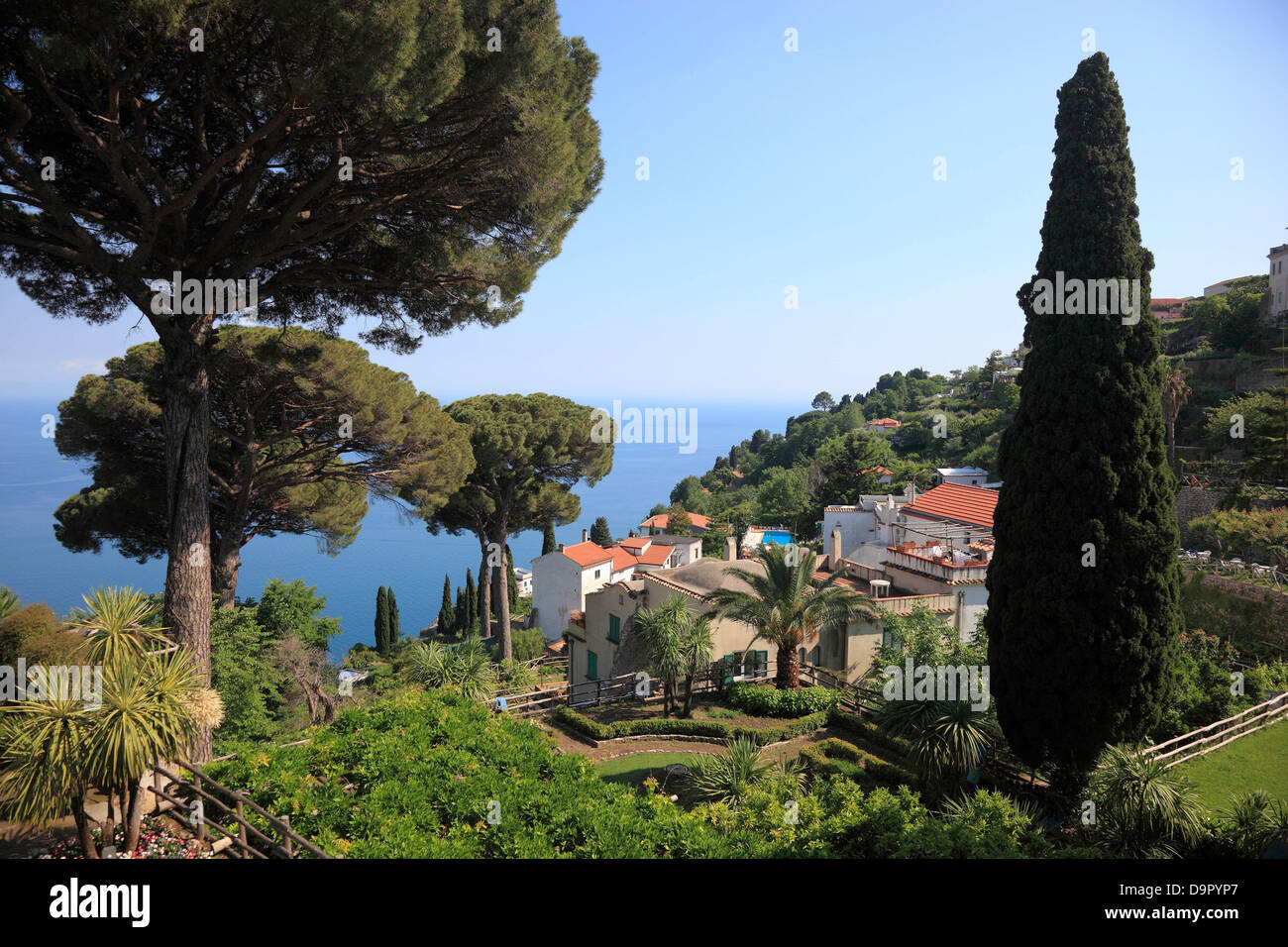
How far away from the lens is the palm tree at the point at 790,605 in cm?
1811

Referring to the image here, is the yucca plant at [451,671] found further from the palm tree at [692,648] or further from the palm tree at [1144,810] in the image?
the palm tree at [1144,810]

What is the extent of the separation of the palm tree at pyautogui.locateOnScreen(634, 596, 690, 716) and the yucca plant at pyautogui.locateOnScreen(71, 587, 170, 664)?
37.5ft

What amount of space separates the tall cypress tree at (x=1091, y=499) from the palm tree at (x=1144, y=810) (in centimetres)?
105

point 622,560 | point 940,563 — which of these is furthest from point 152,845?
point 622,560

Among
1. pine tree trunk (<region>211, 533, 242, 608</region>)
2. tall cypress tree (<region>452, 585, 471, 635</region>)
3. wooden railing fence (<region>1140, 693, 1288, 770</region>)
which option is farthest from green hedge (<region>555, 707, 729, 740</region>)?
tall cypress tree (<region>452, 585, 471, 635</region>)

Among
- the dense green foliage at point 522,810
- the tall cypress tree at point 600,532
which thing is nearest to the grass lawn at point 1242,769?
the dense green foliage at point 522,810

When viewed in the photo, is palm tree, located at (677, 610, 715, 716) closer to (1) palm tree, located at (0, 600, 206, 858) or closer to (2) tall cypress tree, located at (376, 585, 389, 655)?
(1) palm tree, located at (0, 600, 206, 858)

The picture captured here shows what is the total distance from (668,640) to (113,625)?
12.1m

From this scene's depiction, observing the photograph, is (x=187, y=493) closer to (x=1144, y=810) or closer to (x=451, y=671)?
(x=451, y=671)

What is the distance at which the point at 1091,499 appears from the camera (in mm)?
11773
